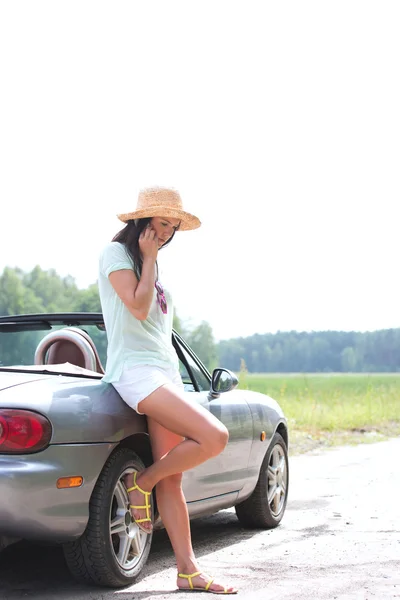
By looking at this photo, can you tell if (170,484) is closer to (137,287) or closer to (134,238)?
(137,287)

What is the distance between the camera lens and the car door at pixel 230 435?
6516mm

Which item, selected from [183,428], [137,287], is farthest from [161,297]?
[183,428]

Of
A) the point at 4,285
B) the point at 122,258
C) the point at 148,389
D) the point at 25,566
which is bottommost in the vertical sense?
the point at 25,566

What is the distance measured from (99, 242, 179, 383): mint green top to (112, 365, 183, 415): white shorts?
0.03 meters

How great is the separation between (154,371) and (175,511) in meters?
0.74

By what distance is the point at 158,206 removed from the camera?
5648mm

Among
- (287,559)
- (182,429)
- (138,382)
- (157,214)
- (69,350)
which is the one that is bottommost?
(287,559)

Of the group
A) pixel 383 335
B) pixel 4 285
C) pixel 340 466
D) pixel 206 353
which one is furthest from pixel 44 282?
pixel 340 466

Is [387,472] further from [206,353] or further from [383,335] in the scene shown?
[383,335]

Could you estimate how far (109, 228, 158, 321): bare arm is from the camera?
545 centimetres

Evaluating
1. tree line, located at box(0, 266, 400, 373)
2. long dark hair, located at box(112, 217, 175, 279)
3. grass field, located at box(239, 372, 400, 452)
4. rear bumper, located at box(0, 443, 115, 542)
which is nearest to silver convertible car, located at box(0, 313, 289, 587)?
rear bumper, located at box(0, 443, 115, 542)

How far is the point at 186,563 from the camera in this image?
5.47m

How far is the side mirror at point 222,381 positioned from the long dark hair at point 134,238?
1207 millimetres

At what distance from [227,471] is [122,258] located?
1.99m
